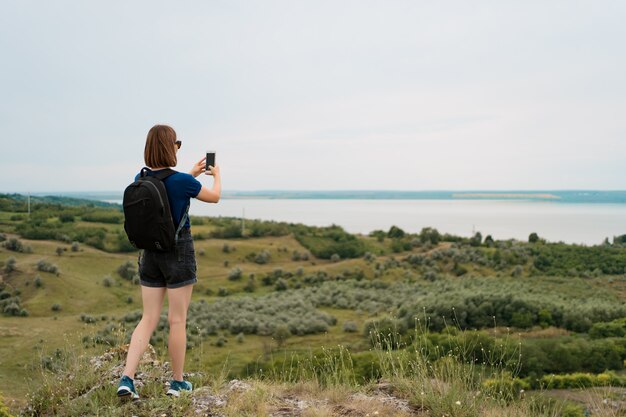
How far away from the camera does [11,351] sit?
56.6ft

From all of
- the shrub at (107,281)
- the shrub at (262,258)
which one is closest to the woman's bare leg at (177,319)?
the shrub at (107,281)

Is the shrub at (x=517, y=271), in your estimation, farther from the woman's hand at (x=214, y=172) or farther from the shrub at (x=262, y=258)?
the woman's hand at (x=214, y=172)

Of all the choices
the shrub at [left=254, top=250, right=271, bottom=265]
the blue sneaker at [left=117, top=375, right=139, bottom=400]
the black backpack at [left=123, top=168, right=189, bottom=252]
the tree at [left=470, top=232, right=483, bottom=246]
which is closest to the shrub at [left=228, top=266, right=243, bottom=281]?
the shrub at [left=254, top=250, right=271, bottom=265]

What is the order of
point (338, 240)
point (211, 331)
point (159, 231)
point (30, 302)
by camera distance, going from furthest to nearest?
point (338, 240)
point (30, 302)
point (211, 331)
point (159, 231)

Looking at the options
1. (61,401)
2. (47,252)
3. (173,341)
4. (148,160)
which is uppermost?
(148,160)

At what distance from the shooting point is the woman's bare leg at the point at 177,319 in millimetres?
3762

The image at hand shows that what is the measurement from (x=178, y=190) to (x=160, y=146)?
36 cm

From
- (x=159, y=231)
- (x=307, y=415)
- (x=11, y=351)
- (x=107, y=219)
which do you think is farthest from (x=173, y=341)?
(x=107, y=219)

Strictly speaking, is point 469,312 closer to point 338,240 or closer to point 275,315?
point 275,315

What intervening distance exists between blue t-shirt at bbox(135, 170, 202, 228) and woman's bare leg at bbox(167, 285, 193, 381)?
0.52 meters

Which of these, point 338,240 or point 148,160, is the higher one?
point 148,160

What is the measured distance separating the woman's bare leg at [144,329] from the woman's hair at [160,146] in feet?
3.26

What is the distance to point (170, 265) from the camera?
3.71 m

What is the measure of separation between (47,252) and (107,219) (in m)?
12.8
